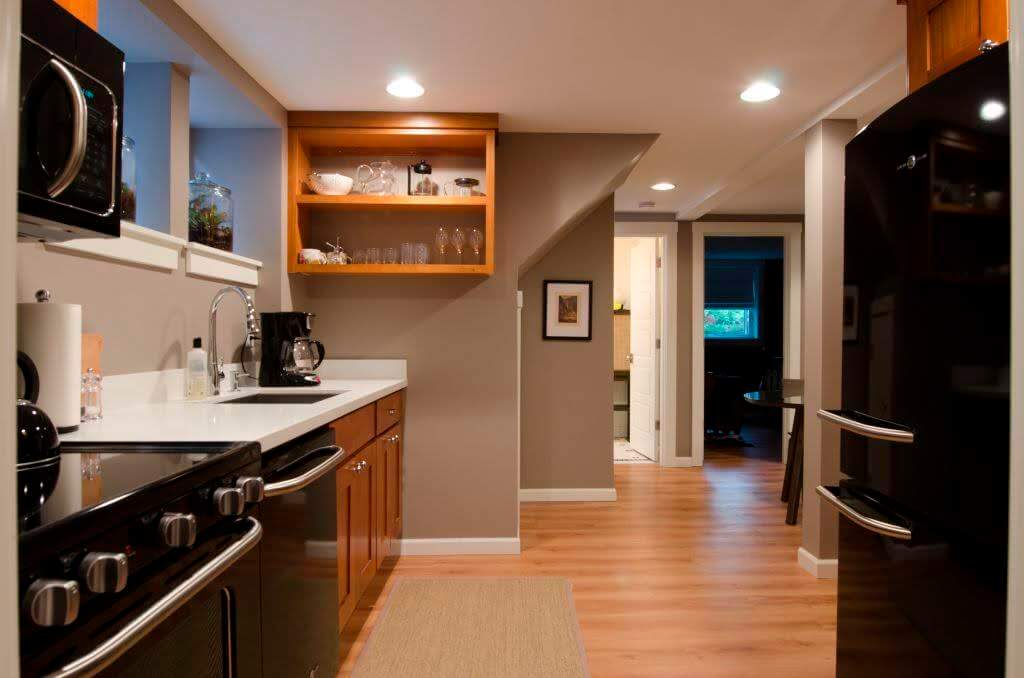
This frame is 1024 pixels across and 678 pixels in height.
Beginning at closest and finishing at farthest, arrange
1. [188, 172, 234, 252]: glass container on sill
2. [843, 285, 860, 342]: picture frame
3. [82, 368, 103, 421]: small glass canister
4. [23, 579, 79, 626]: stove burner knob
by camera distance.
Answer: [23, 579, 79, 626]: stove burner knob
[843, 285, 860, 342]: picture frame
[82, 368, 103, 421]: small glass canister
[188, 172, 234, 252]: glass container on sill

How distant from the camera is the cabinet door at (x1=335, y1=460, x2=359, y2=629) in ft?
6.40

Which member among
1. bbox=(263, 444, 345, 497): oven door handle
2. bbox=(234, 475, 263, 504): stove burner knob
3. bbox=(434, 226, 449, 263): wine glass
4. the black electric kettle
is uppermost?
bbox=(434, 226, 449, 263): wine glass

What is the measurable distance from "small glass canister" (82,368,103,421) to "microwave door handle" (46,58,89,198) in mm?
830

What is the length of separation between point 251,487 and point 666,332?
15.1 ft

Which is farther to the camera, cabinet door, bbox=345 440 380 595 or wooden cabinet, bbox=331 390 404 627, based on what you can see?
cabinet door, bbox=345 440 380 595

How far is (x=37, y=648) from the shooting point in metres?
0.61

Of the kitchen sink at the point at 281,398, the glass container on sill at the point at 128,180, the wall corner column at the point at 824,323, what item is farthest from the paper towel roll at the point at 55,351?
the wall corner column at the point at 824,323

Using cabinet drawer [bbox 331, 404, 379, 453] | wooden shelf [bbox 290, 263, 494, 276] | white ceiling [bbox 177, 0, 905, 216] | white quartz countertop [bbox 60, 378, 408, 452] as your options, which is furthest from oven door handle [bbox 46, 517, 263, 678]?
wooden shelf [bbox 290, 263, 494, 276]

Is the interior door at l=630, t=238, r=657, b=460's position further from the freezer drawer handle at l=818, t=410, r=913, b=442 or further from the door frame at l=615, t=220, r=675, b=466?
the freezer drawer handle at l=818, t=410, r=913, b=442

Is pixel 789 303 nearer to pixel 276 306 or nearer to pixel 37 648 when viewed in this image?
pixel 276 306

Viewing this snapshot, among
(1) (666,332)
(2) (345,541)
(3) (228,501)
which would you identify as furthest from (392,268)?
(1) (666,332)

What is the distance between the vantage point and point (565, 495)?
4125mm

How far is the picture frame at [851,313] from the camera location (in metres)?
1.47

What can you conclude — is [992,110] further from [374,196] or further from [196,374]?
[374,196]
